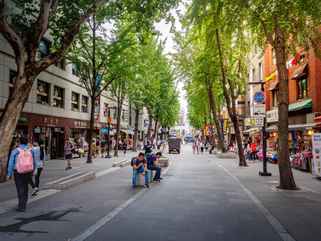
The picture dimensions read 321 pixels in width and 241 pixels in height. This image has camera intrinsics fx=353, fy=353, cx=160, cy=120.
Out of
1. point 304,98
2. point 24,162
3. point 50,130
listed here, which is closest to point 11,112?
point 24,162

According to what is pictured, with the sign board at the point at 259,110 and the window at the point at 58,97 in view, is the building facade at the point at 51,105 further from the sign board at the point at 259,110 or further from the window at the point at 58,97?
the sign board at the point at 259,110

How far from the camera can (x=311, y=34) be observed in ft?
44.0

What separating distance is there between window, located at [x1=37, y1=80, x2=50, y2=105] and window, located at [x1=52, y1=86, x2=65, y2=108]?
44.5 inches

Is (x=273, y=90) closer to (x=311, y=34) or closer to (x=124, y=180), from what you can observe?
(x=311, y=34)

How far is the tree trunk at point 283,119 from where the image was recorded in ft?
41.7

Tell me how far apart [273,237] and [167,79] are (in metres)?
47.1

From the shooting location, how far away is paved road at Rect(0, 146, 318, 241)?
640 cm

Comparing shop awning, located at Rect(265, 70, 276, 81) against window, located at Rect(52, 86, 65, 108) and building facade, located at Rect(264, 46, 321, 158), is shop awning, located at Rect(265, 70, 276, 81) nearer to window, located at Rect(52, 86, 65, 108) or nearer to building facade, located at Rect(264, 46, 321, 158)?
building facade, located at Rect(264, 46, 321, 158)

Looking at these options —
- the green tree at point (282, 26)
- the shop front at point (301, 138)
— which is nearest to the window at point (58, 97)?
the shop front at point (301, 138)

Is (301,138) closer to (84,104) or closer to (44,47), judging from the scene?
(44,47)

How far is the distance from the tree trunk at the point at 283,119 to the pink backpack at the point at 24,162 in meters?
8.63

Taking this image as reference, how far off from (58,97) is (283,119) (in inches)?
790

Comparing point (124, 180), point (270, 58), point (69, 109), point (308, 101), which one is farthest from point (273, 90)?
point (124, 180)

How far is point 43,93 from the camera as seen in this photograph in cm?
2552
